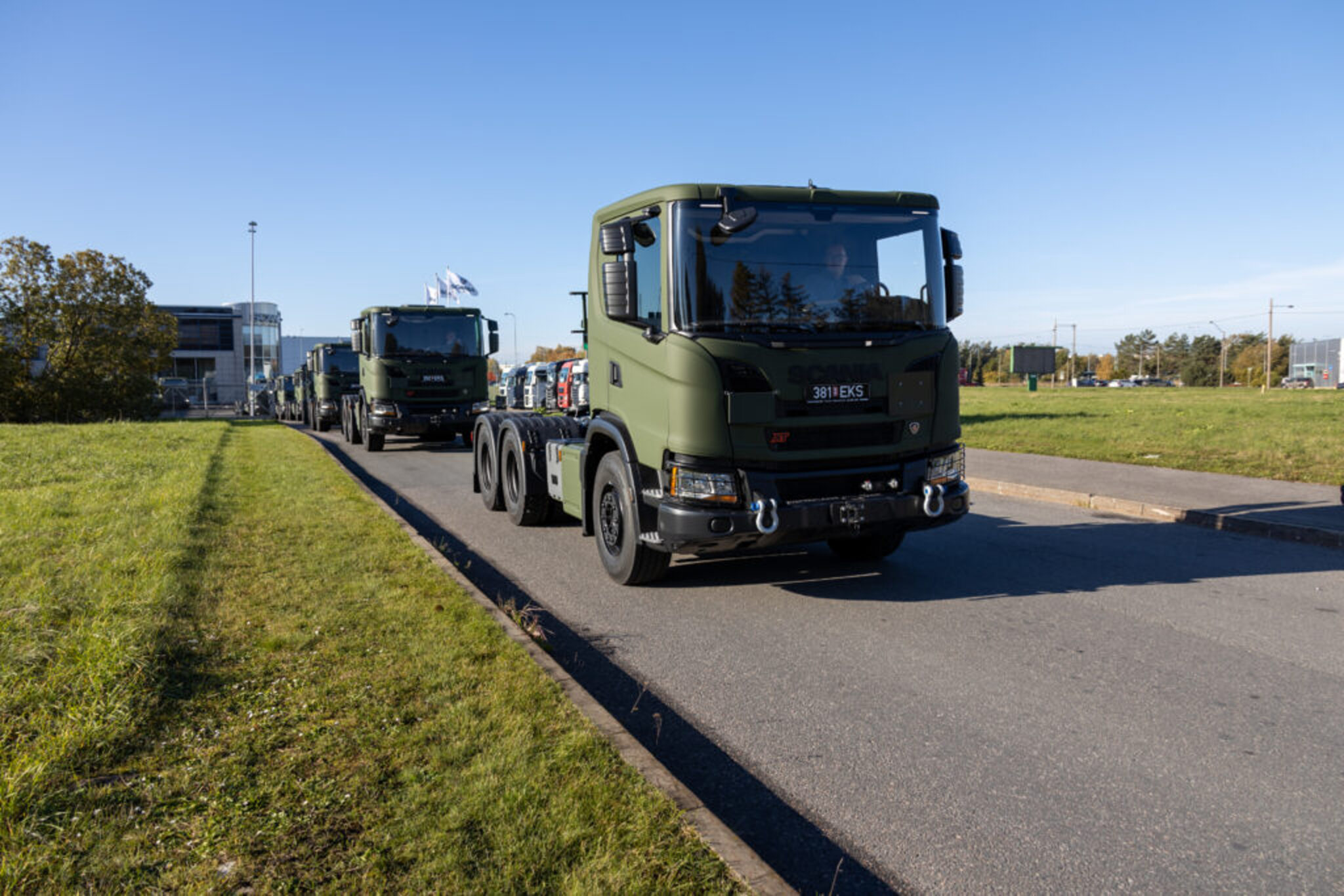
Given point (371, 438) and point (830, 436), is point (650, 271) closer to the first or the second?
point (830, 436)

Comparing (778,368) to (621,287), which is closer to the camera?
(778,368)

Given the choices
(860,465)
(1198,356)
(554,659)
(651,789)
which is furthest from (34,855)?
(1198,356)

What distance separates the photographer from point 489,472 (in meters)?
11.0

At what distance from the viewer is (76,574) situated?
639cm

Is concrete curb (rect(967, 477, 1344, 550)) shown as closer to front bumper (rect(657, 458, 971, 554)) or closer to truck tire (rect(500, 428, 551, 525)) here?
front bumper (rect(657, 458, 971, 554))

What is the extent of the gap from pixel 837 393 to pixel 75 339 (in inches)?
1362

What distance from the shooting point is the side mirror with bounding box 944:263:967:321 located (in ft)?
22.2

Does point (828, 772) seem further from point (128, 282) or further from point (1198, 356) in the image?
point (1198, 356)

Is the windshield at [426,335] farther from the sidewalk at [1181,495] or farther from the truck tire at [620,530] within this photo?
the truck tire at [620,530]

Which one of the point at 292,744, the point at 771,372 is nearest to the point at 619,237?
the point at 771,372

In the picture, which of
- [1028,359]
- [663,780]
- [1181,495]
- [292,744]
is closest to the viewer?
[663,780]

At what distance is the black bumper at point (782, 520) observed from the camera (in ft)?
19.5

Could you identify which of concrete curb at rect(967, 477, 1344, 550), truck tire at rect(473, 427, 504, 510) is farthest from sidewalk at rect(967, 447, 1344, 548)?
truck tire at rect(473, 427, 504, 510)

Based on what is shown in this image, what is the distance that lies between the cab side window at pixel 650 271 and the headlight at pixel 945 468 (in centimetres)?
214
